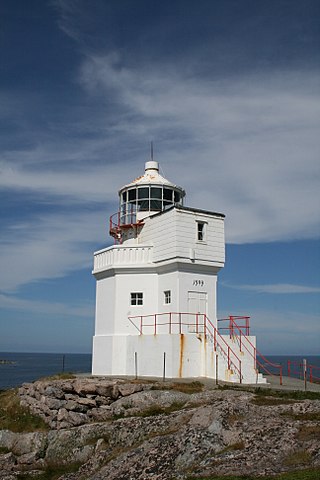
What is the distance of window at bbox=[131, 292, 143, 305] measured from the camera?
77.2ft

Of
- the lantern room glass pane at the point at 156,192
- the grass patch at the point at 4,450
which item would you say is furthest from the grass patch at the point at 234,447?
the lantern room glass pane at the point at 156,192

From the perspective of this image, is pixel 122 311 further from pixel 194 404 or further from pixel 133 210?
Answer: pixel 194 404

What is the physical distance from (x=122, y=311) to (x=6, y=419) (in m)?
6.57

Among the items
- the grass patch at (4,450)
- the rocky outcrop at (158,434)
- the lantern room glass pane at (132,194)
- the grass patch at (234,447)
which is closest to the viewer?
the rocky outcrop at (158,434)

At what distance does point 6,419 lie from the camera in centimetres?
2006

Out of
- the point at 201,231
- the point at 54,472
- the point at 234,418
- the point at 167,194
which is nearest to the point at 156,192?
the point at 167,194

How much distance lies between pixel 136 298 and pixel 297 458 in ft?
45.4

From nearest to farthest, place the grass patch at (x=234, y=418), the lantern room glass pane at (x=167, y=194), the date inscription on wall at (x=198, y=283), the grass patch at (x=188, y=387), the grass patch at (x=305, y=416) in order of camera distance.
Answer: the grass patch at (x=305, y=416) < the grass patch at (x=234, y=418) < the grass patch at (x=188, y=387) < the date inscription on wall at (x=198, y=283) < the lantern room glass pane at (x=167, y=194)

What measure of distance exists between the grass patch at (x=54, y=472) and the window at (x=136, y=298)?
9.32 meters

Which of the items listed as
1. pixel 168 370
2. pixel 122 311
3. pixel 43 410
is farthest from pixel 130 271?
pixel 43 410

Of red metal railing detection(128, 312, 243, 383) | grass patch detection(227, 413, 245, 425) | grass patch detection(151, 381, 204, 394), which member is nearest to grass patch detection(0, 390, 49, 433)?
grass patch detection(151, 381, 204, 394)

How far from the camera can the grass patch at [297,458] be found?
1019 centimetres

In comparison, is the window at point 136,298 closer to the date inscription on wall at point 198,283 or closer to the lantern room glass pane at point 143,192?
the date inscription on wall at point 198,283

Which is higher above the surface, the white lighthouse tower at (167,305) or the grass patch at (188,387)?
the white lighthouse tower at (167,305)
